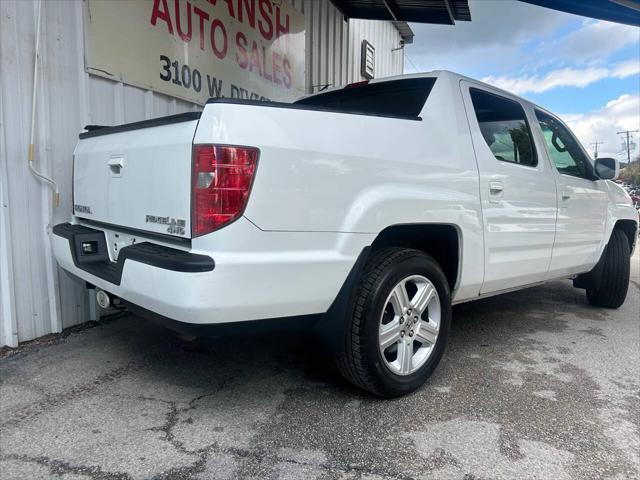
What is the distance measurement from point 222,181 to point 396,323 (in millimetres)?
1240

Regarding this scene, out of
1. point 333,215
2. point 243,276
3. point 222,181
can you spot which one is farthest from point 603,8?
point 243,276

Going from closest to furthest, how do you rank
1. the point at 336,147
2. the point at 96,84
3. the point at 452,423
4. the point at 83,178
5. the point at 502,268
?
the point at 336,147 → the point at 452,423 → the point at 83,178 → the point at 502,268 → the point at 96,84

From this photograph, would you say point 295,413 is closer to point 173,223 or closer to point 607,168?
point 173,223

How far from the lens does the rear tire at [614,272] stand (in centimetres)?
478

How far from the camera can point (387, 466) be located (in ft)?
6.75

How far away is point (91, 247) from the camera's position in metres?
2.77

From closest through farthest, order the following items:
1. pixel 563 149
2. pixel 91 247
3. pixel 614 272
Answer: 1. pixel 91 247
2. pixel 563 149
3. pixel 614 272

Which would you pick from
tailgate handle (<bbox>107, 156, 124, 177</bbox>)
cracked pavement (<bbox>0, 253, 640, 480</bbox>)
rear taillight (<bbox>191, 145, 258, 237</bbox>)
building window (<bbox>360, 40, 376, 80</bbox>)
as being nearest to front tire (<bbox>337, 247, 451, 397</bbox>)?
cracked pavement (<bbox>0, 253, 640, 480</bbox>)

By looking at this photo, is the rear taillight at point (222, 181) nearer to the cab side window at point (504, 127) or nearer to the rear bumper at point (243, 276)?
the rear bumper at point (243, 276)

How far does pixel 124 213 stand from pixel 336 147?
1.18 metres

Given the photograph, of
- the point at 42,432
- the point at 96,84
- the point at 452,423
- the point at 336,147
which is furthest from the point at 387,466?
the point at 96,84

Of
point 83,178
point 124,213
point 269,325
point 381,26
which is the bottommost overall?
point 269,325

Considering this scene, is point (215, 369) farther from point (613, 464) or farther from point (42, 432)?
point (613, 464)

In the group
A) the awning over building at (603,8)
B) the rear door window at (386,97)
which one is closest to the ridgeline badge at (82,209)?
the rear door window at (386,97)
